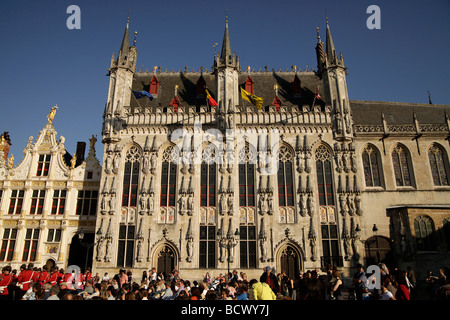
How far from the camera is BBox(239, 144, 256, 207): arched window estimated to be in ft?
92.6

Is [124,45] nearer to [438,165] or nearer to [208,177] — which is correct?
[208,177]

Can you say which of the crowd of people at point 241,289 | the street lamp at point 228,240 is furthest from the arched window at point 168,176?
the crowd of people at point 241,289

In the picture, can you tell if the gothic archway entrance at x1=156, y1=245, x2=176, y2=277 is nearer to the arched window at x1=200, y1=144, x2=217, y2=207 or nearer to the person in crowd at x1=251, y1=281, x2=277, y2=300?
the arched window at x1=200, y1=144, x2=217, y2=207

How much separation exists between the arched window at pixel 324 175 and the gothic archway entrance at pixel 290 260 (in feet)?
15.2

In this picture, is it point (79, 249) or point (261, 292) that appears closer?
point (261, 292)

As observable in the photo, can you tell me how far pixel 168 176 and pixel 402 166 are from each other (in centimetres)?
2097

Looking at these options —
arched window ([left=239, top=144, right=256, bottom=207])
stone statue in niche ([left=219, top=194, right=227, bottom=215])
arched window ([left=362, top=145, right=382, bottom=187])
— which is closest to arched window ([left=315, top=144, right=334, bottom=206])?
arched window ([left=362, top=145, right=382, bottom=187])

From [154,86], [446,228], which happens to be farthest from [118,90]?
[446,228]

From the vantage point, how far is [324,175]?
28.9 meters

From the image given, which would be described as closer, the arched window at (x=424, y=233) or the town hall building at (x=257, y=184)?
the arched window at (x=424, y=233)

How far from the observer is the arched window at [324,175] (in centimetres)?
2828

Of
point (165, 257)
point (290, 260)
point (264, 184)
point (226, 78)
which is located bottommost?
point (290, 260)

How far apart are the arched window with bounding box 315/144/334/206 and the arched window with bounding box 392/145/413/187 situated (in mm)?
6200

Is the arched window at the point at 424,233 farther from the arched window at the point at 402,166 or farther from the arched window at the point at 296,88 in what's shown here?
the arched window at the point at 296,88
